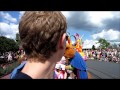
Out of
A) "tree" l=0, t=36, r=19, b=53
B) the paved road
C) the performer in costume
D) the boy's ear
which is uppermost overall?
"tree" l=0, t=36, r=19, b=53

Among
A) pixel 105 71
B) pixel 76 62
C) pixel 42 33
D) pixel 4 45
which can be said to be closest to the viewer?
pixel 42 33

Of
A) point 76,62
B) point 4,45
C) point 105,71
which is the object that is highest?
point 4,45

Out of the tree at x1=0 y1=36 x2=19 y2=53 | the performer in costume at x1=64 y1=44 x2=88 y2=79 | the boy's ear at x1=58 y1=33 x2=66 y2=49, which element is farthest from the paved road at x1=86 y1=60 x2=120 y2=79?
the tree at x1=0 y1=36 x2=19 y2=53

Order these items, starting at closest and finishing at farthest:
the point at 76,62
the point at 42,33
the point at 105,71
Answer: the point at 42,33
the point at 76,62
the point at 105,71

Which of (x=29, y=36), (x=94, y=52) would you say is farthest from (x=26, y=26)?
(x=94, y=52)

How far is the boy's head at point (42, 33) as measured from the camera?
85cm

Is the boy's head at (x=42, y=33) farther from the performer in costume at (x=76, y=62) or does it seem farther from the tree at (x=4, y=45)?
the performer in costume at (x=76, y=62)

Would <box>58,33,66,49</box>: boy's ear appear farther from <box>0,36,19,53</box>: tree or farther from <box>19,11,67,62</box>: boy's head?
<box>0,36,19,53</box>: tree

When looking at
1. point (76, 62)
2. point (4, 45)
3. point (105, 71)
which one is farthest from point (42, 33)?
point (4, 45)

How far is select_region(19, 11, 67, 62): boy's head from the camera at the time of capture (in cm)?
85

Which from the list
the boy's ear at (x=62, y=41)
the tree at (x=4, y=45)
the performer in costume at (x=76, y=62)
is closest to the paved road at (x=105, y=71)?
the performer in costume at (x=76, y=62)

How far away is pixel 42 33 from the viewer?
0.86 metres

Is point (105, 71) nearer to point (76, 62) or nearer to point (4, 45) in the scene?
point (4, 45)
